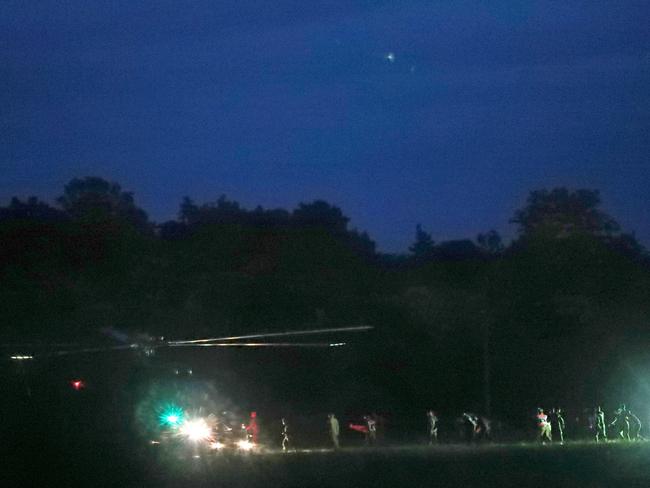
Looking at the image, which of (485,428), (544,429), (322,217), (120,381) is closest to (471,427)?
(485,428)

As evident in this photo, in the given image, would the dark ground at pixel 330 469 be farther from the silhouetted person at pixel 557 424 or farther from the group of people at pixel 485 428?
the silhouetted person at pixel 557 424

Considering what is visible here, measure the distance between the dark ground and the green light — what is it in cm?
147

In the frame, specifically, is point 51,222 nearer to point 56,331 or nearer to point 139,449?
point 56,331

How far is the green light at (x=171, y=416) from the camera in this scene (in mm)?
35812

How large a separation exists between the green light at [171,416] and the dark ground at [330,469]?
4.83 ft

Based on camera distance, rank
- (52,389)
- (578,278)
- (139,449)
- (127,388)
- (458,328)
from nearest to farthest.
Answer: (52,389) → (139,449) → (127,388) → (458,328) → (578,278)

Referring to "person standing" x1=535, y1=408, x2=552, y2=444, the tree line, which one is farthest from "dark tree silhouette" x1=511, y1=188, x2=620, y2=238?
"person standing" x1=535, y1=408, x2=552, y2=444

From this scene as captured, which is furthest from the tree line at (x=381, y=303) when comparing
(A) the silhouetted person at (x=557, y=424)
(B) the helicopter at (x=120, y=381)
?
(B) the helicopter at (x=120, y=381)

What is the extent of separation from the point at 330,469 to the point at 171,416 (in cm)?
791

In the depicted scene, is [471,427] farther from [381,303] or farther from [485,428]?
[381,303]

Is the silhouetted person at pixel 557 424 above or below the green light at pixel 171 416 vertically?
below

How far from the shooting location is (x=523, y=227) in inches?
3344

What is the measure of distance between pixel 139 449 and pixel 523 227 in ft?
186

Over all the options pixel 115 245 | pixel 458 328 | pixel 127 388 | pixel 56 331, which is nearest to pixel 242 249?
pixel 115 245
